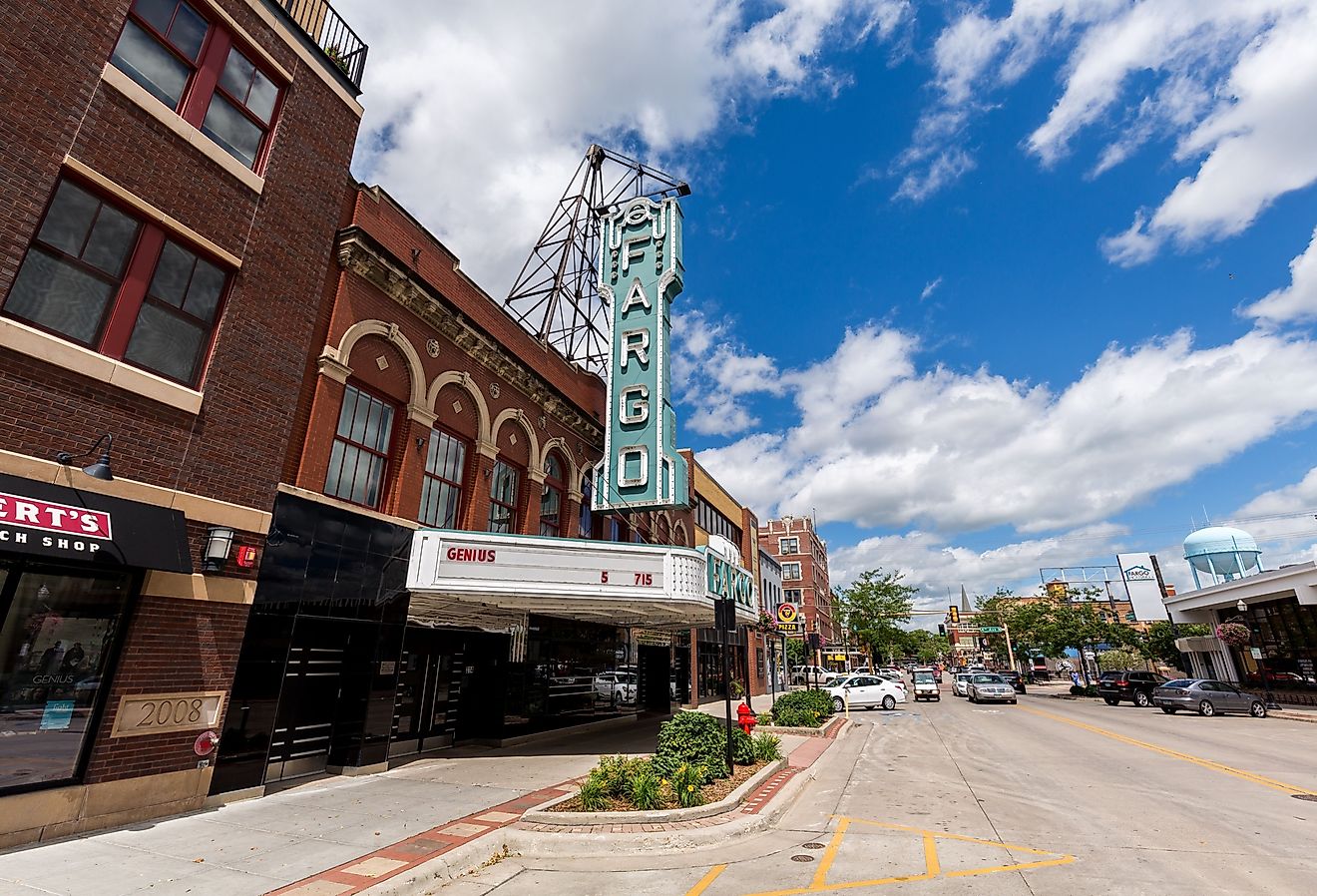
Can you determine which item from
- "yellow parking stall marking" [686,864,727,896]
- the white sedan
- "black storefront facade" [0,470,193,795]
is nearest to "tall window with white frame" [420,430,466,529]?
"black storefront facade" [0,470,193,795]

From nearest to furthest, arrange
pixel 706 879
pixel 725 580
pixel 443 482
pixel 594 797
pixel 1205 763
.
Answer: pixel 706 879 < pixel 594 797 < pixel 1205 763 < pixel 443 482 < pixel 725 580

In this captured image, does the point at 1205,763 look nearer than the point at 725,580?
Yes

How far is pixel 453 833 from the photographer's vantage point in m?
8.24

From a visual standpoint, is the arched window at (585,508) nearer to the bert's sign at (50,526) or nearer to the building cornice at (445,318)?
the building cornice at (445,318)

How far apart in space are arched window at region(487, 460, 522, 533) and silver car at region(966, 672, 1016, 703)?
30.9m

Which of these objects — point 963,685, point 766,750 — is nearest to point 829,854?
point 766,750

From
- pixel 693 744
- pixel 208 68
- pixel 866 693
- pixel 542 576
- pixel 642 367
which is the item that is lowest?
pixel 693 744

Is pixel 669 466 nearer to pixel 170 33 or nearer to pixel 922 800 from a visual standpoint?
pixel 922 800

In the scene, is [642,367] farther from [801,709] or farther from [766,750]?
[801,709]

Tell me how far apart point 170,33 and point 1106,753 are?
2476 cm

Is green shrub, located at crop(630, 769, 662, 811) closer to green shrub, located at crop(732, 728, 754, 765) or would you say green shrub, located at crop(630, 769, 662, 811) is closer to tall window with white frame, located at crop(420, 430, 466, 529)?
green shrub, located at crop(732, 728, 754, 765)

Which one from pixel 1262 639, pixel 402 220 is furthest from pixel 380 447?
pixel 1262 639

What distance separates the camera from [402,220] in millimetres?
14414

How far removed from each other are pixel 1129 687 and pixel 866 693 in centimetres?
1615
